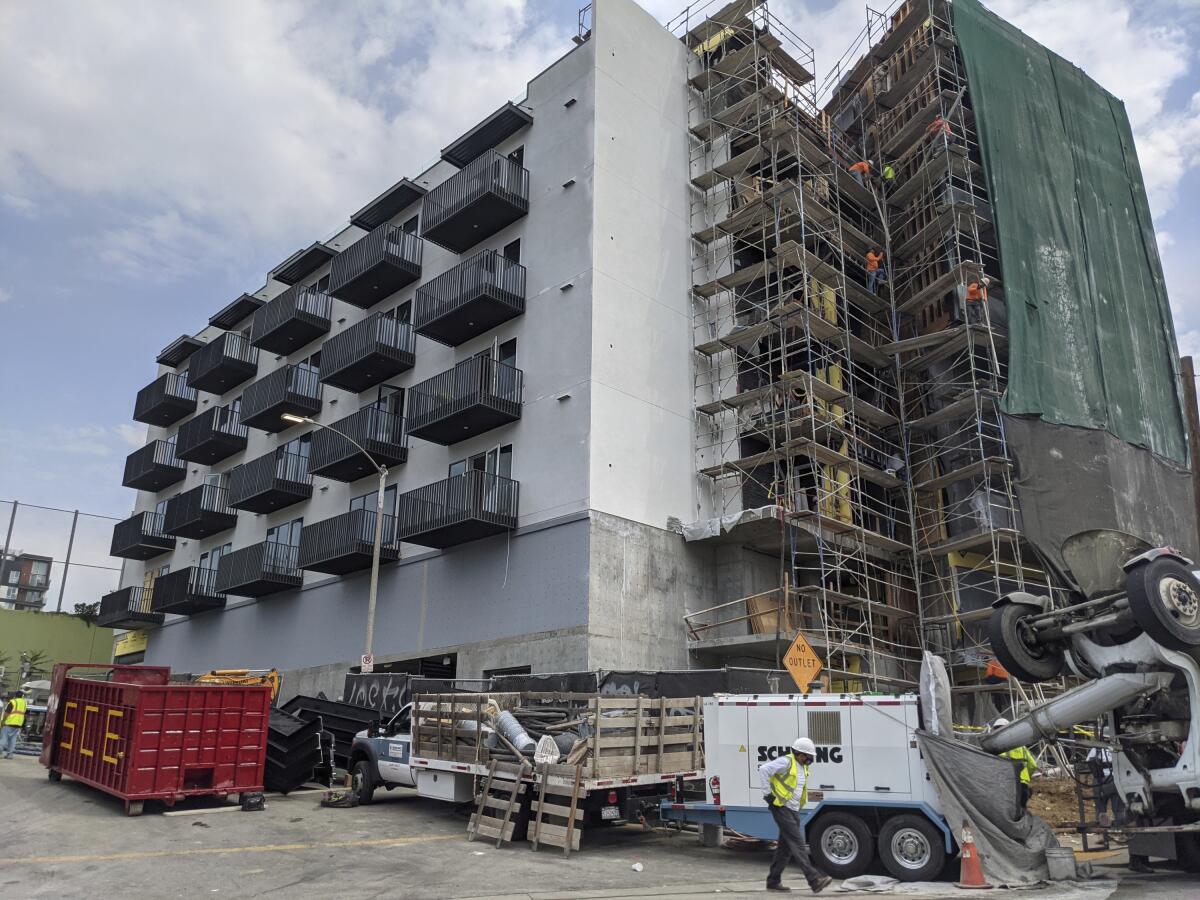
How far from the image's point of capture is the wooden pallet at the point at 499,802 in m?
12.6

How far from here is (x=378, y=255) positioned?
2975 cm

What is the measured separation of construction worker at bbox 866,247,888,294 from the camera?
2747cm

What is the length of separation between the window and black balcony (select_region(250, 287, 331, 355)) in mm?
6851

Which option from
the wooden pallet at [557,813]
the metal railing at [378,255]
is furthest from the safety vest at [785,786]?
the metal railing at [378,255]

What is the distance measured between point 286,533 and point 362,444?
7126 millimetres

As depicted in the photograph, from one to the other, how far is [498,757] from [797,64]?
24.4 m

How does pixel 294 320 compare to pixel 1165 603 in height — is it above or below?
above

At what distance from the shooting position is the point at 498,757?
44.5 feet

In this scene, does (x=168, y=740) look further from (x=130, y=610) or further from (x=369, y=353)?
(x=130, y=610)

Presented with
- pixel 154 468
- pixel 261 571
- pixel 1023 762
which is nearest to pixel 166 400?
pixel 154 468

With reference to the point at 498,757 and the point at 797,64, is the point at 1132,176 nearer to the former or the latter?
the point at 797,64

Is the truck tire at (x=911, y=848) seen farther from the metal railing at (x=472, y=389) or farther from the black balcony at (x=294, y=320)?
the black balcony at (x=294, y=320)

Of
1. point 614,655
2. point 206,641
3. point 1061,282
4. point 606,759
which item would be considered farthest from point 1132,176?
point 206,641

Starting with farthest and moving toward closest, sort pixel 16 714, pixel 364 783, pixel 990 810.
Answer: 1. pixel 16 714
2. pixel 364 783
3. pixel 990 810
